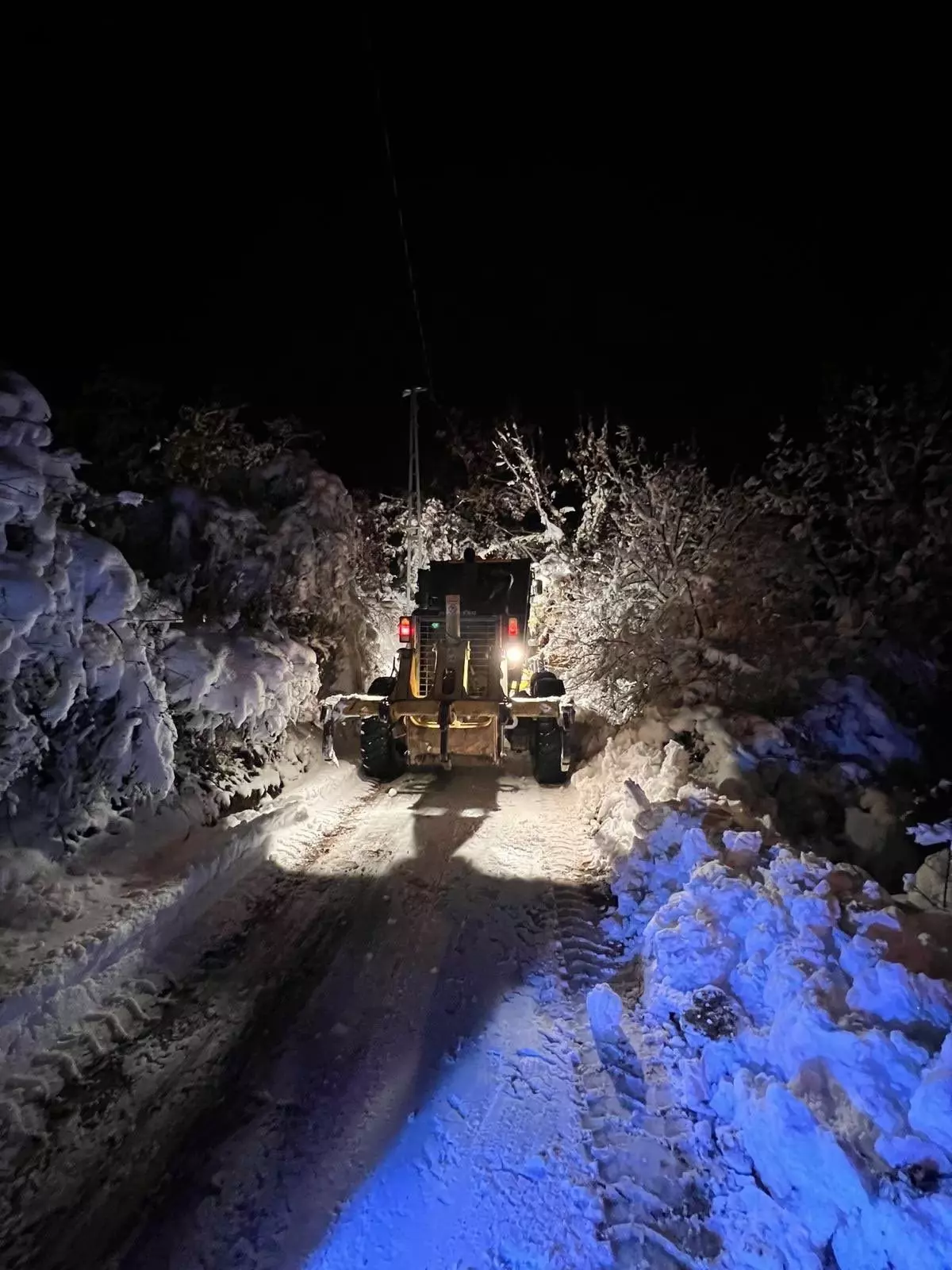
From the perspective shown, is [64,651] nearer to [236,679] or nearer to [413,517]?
[236,679]

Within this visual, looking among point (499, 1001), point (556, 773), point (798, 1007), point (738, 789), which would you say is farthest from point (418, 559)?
point (798, 1007)

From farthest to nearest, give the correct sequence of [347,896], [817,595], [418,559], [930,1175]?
[418,559]
[817,595]
[347,896]
[930,1175]

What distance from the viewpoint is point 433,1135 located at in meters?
3.27

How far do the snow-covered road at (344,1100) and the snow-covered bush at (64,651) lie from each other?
158 centimetres

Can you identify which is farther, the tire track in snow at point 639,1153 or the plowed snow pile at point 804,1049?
the tire track in snow at point 639,1153

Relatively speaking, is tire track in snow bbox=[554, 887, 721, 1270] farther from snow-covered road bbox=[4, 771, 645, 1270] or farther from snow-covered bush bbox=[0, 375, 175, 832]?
snow-covered bush bbox=[0, 375, 175, 832]

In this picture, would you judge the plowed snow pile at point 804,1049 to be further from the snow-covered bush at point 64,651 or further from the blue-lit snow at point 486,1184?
the snow-covered bush at point 64,651

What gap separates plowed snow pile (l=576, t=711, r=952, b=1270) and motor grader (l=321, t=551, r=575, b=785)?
3876 mm

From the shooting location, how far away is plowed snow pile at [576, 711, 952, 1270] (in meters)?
2.55

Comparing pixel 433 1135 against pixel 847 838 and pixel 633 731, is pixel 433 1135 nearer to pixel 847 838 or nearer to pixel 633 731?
pixel 847 838

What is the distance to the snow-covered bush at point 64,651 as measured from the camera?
4.59m

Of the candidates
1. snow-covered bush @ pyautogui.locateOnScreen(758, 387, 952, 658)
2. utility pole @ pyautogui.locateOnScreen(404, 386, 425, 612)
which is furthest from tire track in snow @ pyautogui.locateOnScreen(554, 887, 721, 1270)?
utility pole @ pyautogui.locateOnScreen(404, 386, 425, 612)

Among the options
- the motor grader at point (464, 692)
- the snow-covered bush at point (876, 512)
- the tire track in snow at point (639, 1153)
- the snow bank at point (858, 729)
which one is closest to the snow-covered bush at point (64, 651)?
the motor grader at point (464, 692)

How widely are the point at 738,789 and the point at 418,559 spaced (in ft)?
37.9
